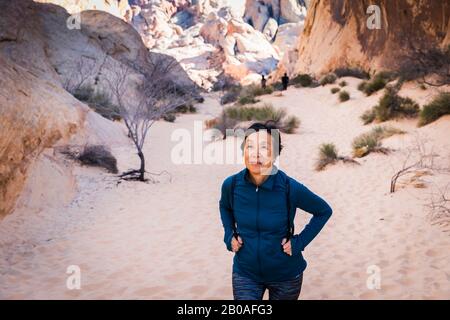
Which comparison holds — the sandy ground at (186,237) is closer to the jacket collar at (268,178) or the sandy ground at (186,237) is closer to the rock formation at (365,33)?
the jacket collar at (268,178)

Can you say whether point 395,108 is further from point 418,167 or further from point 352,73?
point 352,73

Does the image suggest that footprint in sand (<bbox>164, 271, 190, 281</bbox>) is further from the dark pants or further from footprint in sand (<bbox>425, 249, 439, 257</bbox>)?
footprint in sand (<bbox>425, 249, 439, 257</bbox>)

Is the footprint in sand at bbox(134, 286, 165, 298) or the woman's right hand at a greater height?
the woman's right hand

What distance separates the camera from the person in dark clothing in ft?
7.19

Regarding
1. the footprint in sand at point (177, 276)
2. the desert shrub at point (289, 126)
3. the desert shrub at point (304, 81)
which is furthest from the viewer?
the desert shrub at point (304, 81)

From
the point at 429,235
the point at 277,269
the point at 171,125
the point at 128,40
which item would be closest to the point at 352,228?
the point at 429,235

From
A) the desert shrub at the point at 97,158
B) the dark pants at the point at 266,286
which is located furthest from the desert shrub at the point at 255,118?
the dark pants at the point at 266,286

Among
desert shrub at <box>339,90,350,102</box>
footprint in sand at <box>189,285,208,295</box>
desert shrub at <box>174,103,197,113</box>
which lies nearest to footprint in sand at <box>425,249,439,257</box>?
footprint in sand at <box>189,285,208,295</box>

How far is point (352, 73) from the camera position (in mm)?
23578

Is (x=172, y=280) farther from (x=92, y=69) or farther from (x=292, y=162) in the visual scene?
(x=92, y=69)

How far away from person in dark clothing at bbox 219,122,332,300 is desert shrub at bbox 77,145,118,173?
704cm

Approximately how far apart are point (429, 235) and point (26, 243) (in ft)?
16.5

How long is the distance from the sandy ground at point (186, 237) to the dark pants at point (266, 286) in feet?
4.95

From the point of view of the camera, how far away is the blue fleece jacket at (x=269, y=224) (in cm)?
219
